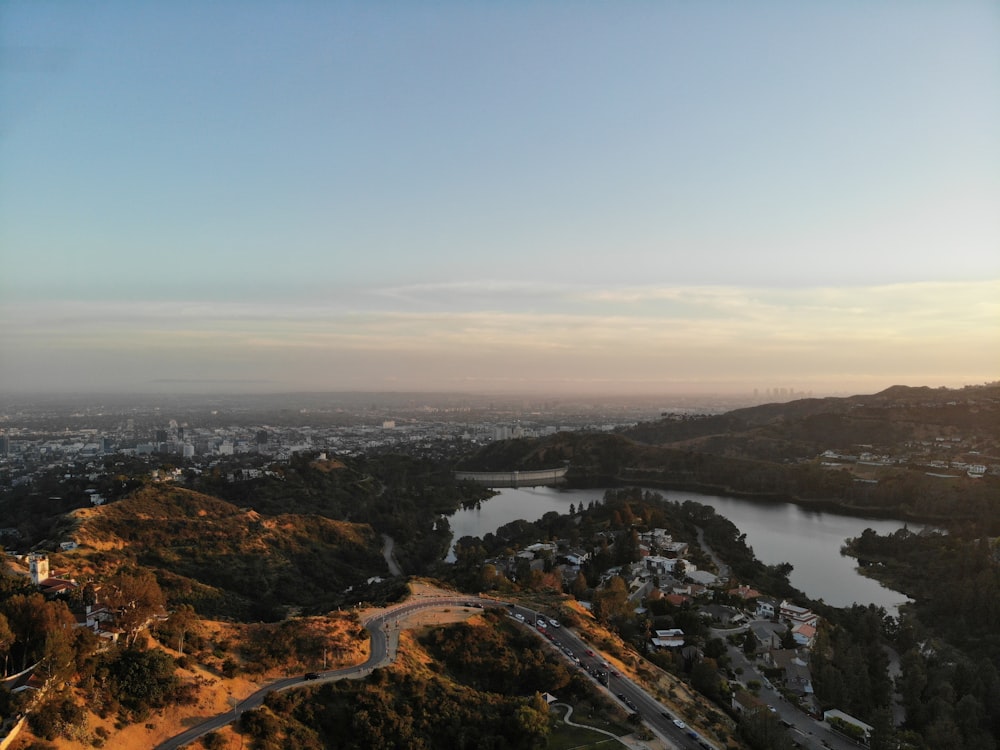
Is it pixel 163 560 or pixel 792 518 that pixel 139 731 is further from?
pixel 792 518

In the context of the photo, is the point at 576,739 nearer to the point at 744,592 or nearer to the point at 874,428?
the point at 744,592

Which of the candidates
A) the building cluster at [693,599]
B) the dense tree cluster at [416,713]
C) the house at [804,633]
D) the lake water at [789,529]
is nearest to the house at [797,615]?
the building cluster at [693,599]

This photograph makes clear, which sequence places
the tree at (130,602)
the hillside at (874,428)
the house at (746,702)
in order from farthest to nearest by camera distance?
the hillside at (874,428), the house at (746,702), the tree at (130,602)

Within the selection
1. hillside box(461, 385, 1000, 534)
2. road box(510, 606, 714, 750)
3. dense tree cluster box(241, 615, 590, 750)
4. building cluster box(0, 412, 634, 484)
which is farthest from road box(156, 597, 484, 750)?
building cluster box(0, 412, 634, 484)

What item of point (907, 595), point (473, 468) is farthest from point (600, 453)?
point (907, 595)

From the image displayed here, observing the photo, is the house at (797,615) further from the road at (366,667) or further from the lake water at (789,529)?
the road at (366,667)
